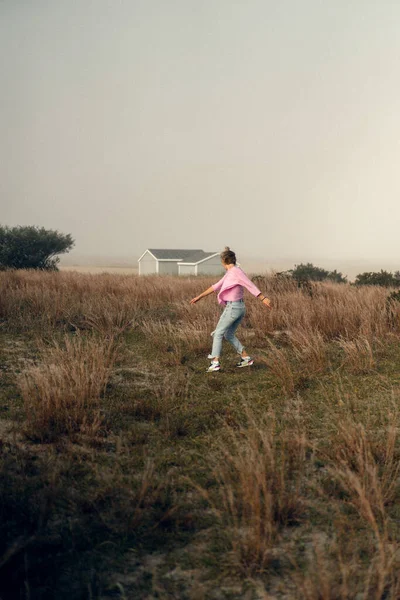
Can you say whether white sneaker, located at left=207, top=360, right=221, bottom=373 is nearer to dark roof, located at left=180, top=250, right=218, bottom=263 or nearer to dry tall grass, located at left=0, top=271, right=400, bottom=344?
dry tall grass, located at left=0, top=271, right=400, bottom=344

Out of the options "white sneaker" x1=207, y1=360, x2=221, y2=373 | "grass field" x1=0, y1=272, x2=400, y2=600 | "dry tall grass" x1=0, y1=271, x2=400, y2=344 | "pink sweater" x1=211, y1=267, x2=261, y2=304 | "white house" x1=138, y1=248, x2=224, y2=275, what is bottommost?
"grass field" x1=0, y1=272, x2=400, y2=600

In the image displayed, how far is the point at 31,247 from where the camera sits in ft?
146

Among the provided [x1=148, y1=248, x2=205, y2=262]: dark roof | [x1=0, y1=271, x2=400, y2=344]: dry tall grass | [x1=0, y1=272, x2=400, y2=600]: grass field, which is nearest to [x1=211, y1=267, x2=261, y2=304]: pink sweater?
[x1=0, y1=272, x2=400, y2=600]: grass field

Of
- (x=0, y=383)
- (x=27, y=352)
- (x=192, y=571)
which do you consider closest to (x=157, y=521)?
(x=192, y=571)

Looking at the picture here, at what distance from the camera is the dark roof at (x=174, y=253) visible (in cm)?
5284

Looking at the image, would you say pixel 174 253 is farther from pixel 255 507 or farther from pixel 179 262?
pixel 255 507

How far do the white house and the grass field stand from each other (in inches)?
1547

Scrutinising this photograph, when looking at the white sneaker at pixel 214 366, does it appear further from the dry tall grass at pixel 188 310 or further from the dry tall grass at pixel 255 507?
the dry tall grass at pixel 255 507

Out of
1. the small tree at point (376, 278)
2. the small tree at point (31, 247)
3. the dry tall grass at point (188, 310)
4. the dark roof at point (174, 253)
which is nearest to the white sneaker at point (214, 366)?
the dry tall grass at point (188, 310)

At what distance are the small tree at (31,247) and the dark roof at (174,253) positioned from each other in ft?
Answer: 28.3

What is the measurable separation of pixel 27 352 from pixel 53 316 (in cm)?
321

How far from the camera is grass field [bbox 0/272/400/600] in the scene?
3.08 metres

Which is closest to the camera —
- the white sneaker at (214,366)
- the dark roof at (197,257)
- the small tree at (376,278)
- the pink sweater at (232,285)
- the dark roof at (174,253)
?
the pink sweater at (232,285)

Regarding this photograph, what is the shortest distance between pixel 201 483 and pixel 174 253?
5084cm
